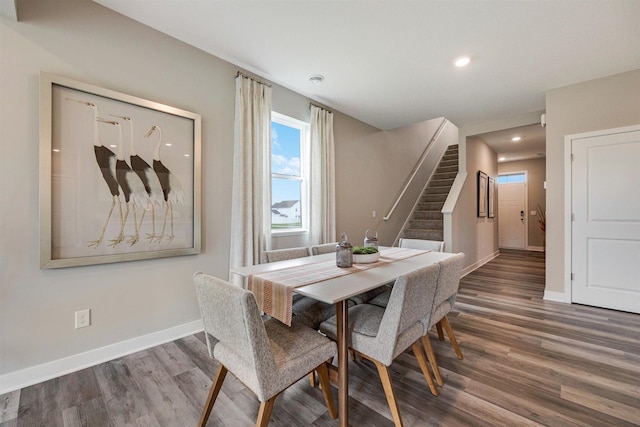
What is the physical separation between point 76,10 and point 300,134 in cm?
223

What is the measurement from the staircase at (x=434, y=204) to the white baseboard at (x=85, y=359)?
4.09 m

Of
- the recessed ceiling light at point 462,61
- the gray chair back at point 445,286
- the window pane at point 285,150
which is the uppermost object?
the recessed ceiling light at point 462,61

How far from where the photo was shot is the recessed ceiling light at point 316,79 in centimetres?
294

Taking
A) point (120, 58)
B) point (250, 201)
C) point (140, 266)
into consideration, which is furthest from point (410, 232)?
point (120, 58)

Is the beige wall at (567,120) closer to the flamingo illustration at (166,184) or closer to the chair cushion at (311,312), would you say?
the chair cushion at (311,312)

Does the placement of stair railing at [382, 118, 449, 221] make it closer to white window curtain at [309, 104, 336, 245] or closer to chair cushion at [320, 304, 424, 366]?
white window curtain at [309, 104, 336, 245]

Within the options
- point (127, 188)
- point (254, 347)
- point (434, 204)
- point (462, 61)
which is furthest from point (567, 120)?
point (127, 188)

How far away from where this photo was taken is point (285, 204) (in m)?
3.36

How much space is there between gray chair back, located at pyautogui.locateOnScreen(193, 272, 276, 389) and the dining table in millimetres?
327

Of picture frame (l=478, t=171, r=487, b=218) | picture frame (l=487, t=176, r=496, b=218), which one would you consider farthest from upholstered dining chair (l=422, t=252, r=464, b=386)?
picture frame (l=487, t=176, r=496, b=218)

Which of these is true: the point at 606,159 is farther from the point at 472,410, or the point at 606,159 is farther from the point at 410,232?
the point at 472,410

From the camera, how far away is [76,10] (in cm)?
191

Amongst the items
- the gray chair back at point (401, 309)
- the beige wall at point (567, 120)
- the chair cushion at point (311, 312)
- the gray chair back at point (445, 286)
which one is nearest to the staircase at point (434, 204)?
the beige wall at point (567, 120)

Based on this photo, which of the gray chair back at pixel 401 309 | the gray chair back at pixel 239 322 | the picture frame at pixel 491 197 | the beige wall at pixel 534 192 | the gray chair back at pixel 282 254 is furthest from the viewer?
the beige wall at pixel 534 192
